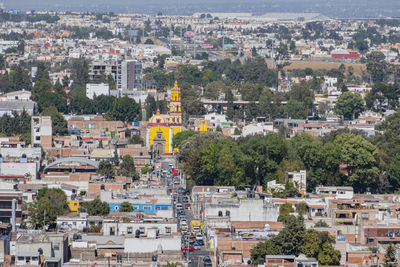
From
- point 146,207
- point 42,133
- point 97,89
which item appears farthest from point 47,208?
point 97,89

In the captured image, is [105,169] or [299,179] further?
[105,169]

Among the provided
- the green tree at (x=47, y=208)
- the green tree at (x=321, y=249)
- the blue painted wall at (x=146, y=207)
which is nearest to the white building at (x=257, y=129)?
the green tree at (x=47, y=208)

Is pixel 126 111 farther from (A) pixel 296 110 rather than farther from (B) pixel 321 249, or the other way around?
(B) pixel 321 249

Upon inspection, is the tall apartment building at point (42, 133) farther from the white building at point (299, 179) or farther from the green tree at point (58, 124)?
the white building at point (299, 179)

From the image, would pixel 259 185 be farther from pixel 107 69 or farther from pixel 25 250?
pixel 107 69

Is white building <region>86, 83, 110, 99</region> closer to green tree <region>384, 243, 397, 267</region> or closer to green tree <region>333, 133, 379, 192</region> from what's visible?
green tree <region>333, 133, 379, 192</region>
